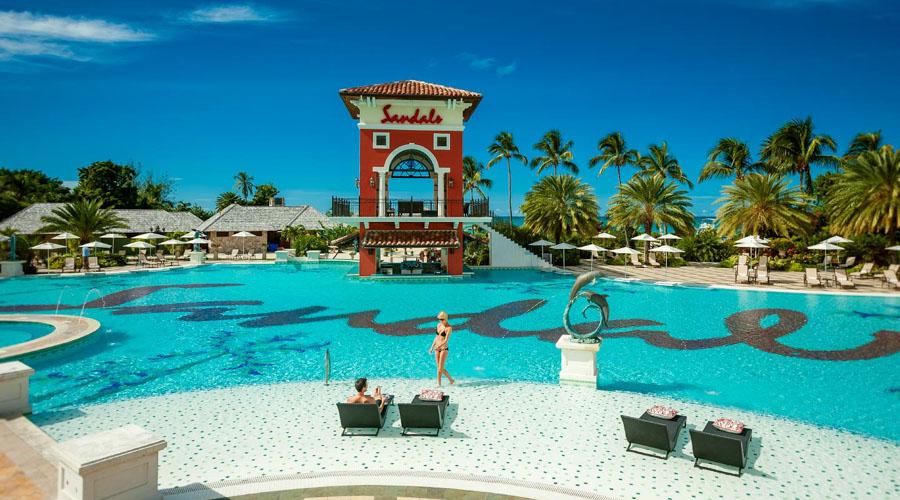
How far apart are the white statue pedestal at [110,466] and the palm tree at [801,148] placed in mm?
49368

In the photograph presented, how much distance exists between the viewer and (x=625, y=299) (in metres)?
24.1

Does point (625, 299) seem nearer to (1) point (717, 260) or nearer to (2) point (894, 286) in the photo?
(2) point (894, 286)

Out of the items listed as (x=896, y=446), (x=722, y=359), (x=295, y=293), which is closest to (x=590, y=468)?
(x=896, y=446)

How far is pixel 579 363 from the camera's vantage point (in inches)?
432

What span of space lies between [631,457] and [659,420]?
0.92 metres

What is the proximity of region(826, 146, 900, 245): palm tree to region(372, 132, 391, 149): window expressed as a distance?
27.9 metres

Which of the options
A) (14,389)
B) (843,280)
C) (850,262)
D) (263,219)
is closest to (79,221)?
(263,219)

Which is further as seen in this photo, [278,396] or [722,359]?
[722,359]

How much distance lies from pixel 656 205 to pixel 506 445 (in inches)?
1433

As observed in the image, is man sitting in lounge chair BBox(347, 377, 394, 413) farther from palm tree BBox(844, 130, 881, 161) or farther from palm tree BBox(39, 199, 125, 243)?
palm tree BBox(844, 130, 881, 161)

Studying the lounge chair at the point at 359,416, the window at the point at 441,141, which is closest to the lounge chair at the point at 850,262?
the window at the point at 441,141

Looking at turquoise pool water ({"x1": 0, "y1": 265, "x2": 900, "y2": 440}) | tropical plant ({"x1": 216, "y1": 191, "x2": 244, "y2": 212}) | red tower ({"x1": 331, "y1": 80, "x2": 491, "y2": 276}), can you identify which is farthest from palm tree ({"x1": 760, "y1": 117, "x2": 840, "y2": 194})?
tropical plant ({"x1": 216, "y1": 191, "x2": 244, "y2": 212})

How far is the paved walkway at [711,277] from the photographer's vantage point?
1026 inches

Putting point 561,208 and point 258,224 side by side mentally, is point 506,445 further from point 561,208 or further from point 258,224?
point 258,224
